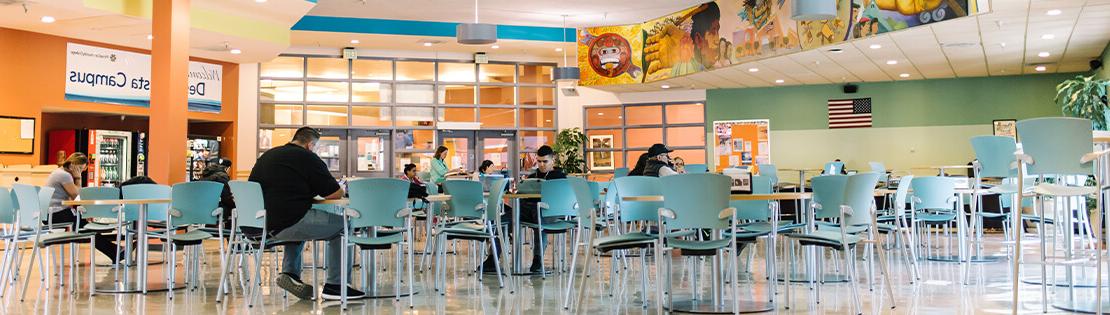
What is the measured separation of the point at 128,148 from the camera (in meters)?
13.4

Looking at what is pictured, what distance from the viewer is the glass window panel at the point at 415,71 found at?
16875mm

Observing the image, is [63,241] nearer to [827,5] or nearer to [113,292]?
[113,292]

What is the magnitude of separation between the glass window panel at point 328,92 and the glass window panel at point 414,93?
953 millimetres

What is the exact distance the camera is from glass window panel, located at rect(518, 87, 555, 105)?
Answer: 17.6 m

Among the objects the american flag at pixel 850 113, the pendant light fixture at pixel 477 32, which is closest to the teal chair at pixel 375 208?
the pendant light fixture at pixel 477 32

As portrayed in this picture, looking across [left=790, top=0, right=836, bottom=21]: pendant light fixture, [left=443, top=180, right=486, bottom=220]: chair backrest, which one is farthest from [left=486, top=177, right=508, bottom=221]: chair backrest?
[left=790, top=0, right=836, bottom=21]: pendant light fixture

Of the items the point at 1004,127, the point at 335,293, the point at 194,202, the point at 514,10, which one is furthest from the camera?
the point at 1004,127

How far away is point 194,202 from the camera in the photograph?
20.7 ft

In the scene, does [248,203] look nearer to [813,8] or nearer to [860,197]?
[860,197]

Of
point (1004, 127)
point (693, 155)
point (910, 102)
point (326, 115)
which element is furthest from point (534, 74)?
point (1004, 127)

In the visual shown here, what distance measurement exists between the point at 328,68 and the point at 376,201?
11456mm

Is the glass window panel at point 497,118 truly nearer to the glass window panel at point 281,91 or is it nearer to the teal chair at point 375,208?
the glass window panel at point 281,91

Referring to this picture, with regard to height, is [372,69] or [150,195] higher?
[372,69]

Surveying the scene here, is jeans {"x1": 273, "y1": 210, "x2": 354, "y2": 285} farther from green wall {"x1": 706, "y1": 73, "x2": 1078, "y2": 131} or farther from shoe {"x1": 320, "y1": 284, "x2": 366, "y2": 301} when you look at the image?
green wall {"x1": 706, "y1": 73, "x2": 1078, "y2": 131}
